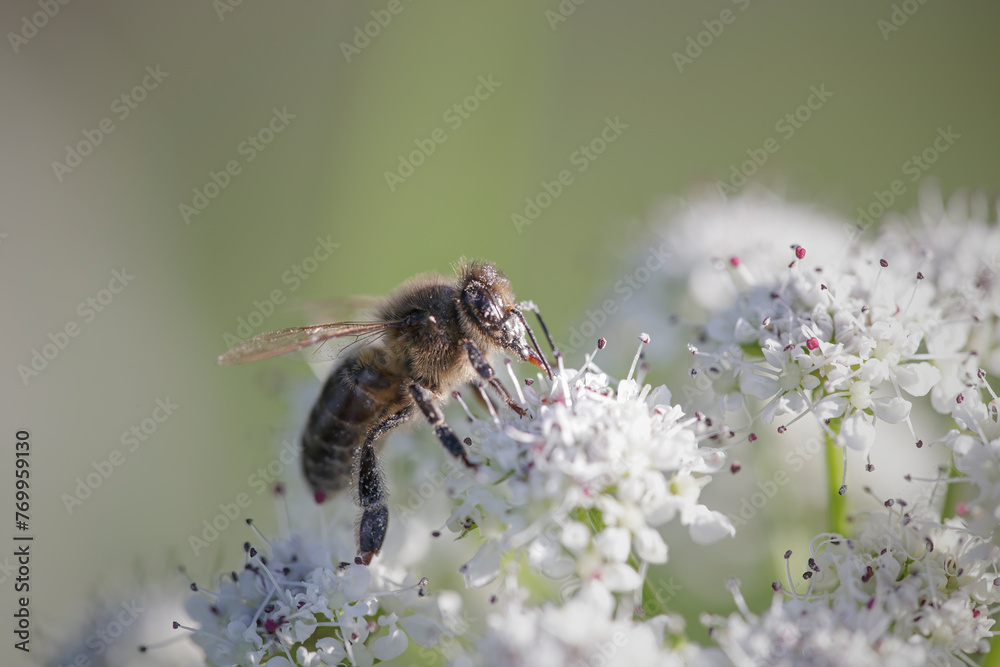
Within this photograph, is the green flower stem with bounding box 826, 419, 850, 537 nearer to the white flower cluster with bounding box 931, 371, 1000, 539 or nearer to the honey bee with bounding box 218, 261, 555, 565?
the white flower cluster with bounding box 931, 371, 1000, 539

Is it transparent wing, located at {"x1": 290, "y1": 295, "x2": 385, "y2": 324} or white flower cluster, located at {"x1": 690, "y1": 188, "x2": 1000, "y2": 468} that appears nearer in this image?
white flower cluster, located at {"x1": 690, "y1": 188, "x2": 1000, "y2": 468}

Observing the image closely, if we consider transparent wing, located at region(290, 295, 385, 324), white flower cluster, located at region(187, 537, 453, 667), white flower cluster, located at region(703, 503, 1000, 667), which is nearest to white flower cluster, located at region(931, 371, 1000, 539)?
white flower cluster, located at region(703, 503, 1000, 667)

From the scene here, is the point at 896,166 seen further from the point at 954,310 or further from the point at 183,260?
the point at 183,260

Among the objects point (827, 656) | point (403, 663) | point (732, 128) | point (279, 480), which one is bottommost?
point (827, 656)

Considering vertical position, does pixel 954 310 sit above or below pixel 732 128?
below

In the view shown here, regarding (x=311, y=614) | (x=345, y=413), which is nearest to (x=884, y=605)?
(x=311, y=614)

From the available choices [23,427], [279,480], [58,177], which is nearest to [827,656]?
[279,480]
